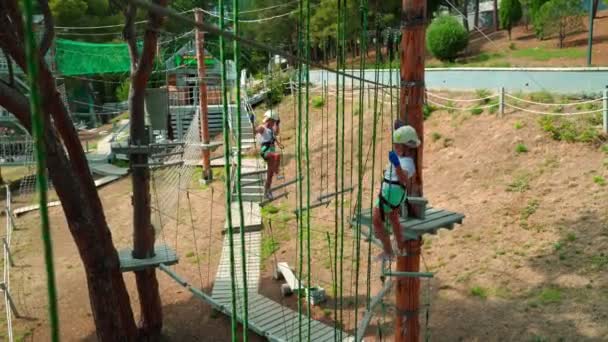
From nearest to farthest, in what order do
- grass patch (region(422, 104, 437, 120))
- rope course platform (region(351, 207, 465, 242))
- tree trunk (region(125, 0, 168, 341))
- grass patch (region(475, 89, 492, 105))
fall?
1. rope course platform (region(351, 207, 465, 242))
2. tree trunk (region(125, 0, 168, 341))
3. grass patch (region(475, 89, 492, 105))
4. grass patch (region(422, 104, 437, 120))

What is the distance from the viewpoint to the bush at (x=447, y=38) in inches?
477

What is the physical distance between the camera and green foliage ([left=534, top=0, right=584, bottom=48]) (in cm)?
1248

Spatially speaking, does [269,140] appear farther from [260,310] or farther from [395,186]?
[395,186]

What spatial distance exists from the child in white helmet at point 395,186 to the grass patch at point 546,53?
A: 377 inches

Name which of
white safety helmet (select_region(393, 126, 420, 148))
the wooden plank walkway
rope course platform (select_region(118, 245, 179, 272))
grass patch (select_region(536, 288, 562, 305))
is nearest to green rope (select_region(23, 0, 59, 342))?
white safety helmet (select_region(393, 126, 420, 148))

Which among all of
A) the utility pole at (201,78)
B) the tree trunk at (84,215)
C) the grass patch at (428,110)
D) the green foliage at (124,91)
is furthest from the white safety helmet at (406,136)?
the green foliage at (124,91)

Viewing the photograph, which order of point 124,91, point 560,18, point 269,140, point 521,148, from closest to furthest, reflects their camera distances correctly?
point 269,140 < point 521,148 < point 560,18 < point 124,91

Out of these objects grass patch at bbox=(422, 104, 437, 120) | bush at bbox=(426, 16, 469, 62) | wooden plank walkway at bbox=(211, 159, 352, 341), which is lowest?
wooden plank walkway at bbox=(211, 159, 352, 341)

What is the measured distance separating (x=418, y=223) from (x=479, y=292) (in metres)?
2.04

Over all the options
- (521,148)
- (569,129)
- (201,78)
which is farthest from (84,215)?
(569,129)

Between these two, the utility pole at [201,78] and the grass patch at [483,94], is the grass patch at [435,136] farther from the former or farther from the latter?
the utility pole at [201,78]

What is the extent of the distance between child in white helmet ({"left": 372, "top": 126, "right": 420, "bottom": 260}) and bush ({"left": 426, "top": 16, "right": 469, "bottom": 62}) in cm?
1008

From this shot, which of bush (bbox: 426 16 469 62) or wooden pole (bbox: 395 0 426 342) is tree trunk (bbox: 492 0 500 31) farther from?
wooden pole (bbox: 395 0 426 342)

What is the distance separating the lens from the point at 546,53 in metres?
12.1
